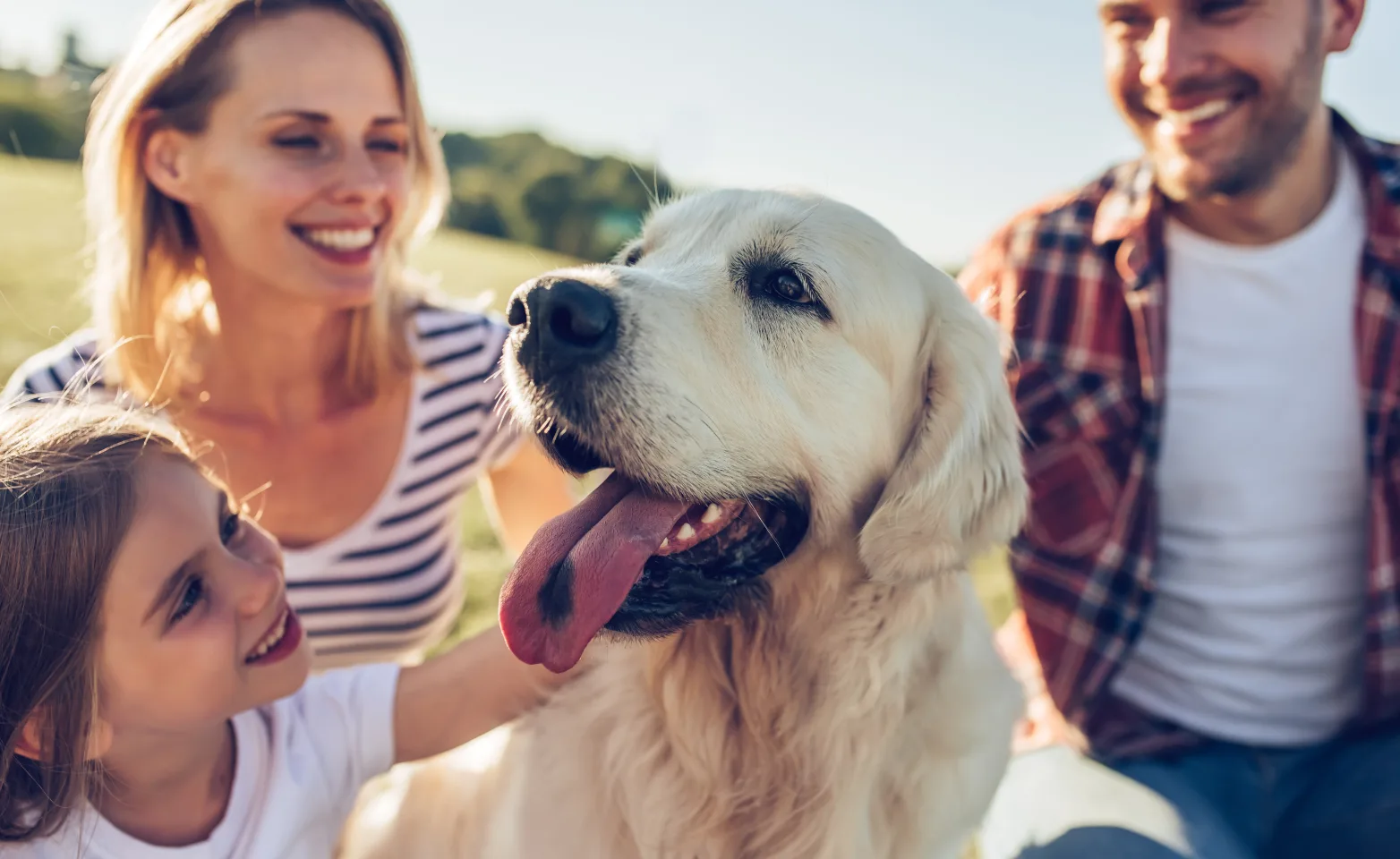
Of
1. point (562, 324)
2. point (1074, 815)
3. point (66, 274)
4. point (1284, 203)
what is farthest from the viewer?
point (66, 274)

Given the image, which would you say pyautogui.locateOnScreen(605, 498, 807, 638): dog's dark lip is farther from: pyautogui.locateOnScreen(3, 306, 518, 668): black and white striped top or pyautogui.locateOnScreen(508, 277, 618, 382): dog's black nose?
pyautogui.locateOnScreen(3, 306, 518, 668): black and white striped top

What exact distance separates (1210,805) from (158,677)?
2459 millimetres

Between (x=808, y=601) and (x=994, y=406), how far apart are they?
0.53m

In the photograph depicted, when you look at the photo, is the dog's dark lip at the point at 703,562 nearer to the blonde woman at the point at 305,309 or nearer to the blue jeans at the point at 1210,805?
the blonde woman at the point at 305,309

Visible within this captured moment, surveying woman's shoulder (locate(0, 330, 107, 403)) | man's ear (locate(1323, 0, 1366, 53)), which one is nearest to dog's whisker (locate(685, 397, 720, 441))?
woman's shoulder (locate(0, 330, 107, 403))

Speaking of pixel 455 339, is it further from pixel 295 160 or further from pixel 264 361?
pixel 295 160

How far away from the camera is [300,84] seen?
8.45 ft

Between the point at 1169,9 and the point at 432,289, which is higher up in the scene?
the point at 1169,9

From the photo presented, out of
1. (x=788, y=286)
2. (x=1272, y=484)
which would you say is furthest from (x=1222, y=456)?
(x=788, y=286)

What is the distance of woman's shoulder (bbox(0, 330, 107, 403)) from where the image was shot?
2582 mm

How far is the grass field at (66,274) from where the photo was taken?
498 cm

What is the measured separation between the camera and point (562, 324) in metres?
1.73

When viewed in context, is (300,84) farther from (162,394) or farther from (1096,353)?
(1096,353)

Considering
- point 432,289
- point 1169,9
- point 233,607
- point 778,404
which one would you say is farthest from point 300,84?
point 1169,9
